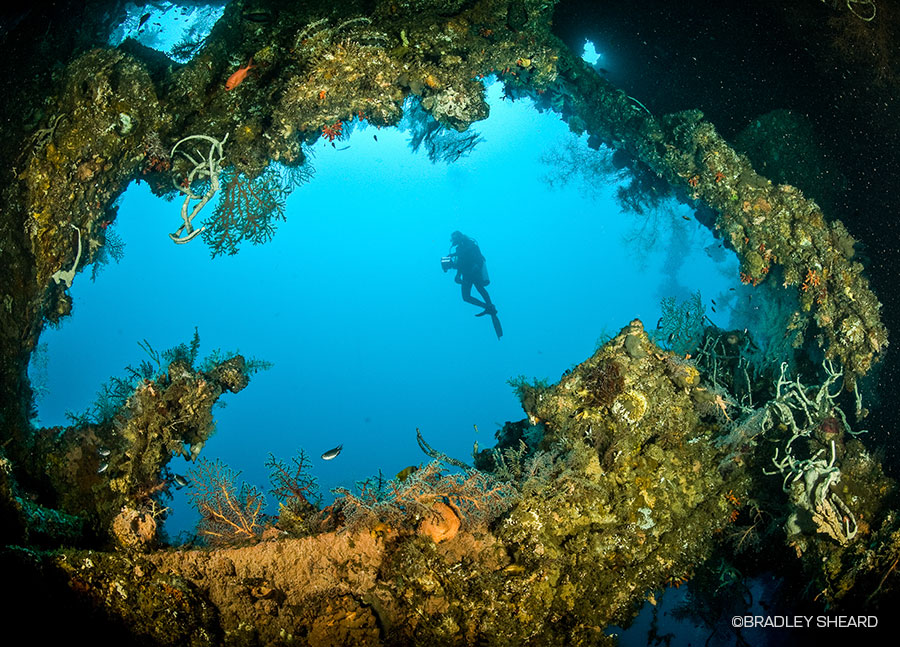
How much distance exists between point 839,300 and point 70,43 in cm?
1289

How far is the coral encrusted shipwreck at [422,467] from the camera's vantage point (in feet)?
13.4

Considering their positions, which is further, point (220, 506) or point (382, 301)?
point (382, 301)

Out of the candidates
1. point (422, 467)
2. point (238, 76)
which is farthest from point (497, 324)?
point (422, 467)

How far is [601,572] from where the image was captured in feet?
15.0

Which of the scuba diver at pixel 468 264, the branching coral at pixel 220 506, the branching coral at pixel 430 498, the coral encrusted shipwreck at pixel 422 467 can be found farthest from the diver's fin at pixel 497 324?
the branching coral at pixel 220 506

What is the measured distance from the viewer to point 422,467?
4.67 m

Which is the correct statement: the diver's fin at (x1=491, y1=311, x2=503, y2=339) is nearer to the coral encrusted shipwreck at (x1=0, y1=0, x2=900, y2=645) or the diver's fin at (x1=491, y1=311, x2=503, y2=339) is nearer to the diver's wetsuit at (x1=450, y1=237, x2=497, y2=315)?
the diver's wetsuit at (x1=450, y1=237, x2=497, y2=315)

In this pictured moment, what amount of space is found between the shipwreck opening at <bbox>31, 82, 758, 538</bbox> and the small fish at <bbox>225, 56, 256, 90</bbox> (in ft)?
245

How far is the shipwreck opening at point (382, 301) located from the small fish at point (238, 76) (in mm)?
74764

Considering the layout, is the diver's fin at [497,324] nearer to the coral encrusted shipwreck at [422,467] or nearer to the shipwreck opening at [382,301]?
the coral encrusted shipwreck at [422,467]

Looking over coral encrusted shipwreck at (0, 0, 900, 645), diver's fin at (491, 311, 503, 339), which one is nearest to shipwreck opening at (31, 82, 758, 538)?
diver's fin at (491, 311, 503, 339)

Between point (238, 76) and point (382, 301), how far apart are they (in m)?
122

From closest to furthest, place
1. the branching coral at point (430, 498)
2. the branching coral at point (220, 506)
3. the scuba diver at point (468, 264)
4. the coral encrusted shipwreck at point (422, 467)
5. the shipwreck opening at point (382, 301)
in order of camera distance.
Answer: the coral encrusted shipwreck at point (422, 467), the branching coral at point (430, 498), the branching coral at point (220, 506), the scuba diver at point (468, 264), the shipwreck opening at point (382, 301)

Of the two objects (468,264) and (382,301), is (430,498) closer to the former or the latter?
(468,264)
